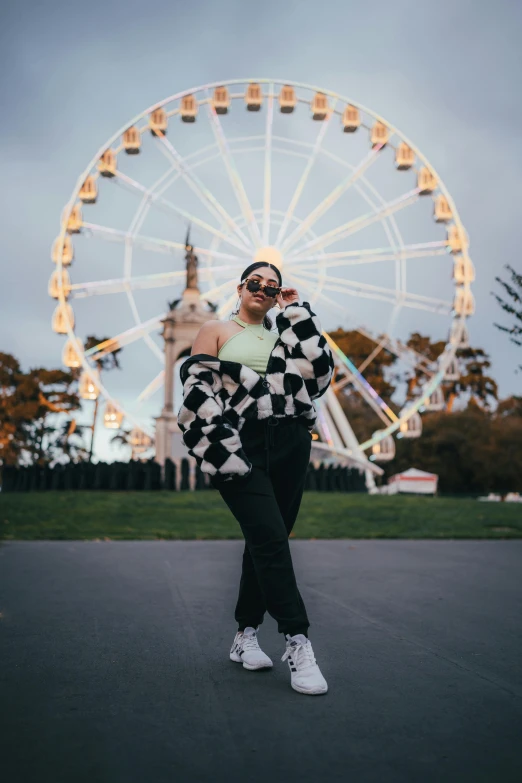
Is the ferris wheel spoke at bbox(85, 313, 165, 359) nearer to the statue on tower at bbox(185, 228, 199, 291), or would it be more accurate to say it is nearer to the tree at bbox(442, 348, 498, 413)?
the statue on tower at bbox(185, 228, 199, 291)

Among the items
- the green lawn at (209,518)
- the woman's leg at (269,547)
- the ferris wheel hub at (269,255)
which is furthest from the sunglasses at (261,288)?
the ferris wheel hub at (269,255)

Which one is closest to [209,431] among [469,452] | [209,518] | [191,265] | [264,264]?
[264,264]

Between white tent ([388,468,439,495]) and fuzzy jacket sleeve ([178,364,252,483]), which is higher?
white tent ([388,468,439,495])

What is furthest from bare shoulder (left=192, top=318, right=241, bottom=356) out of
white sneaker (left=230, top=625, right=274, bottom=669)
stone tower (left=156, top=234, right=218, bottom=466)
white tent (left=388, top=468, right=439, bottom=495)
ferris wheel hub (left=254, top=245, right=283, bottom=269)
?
white tent (left=388, top=468, right=439, bottom=495)

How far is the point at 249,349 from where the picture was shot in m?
2.79

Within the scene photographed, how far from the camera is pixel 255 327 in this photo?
2.89m

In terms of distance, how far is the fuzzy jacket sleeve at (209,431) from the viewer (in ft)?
8.35

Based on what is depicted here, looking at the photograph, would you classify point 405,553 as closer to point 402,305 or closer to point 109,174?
point 402,305

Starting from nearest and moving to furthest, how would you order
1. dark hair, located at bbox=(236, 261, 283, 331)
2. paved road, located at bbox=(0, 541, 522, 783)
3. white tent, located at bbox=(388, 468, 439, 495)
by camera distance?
paved road, located at bbox=(0, 541, 522, 783)
dark hair, located at bbox=(236, 261, 283, 331)
white tent, located at bbox=(388, 468, 439, 495)

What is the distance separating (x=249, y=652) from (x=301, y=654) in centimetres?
34

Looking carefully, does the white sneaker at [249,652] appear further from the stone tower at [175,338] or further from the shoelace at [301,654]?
the stone tower at [175,338]

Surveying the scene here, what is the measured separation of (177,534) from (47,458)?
3531 centimetres

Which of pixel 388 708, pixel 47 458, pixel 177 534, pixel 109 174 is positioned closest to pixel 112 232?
pixel 109 174

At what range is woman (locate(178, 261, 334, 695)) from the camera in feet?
8.34
